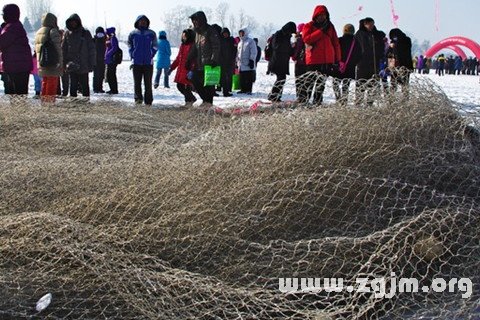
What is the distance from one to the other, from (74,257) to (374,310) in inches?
48.7

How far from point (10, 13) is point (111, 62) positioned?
5.57 meters

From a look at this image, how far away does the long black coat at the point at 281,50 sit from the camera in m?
11.2

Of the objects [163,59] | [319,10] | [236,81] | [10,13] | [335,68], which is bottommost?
[236,81]

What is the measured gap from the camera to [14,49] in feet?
23.6

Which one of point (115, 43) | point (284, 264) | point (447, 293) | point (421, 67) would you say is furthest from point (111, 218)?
point (421, 67)

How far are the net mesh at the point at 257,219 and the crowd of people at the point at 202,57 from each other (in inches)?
26.6

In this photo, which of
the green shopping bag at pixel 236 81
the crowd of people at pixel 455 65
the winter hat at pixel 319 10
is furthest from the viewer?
the crowd of people at pixel 455 65

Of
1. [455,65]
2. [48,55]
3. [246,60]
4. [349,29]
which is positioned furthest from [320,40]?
[455,65]

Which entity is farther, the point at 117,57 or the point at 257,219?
the point at 117,57

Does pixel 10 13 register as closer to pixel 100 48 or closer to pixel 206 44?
pixel 206 44

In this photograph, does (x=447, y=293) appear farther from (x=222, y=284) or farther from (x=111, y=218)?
(x=111, y=218)

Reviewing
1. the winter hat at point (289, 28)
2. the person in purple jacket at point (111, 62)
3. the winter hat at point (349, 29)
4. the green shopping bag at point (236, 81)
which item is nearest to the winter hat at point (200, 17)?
the winter hat at point (349, 29)

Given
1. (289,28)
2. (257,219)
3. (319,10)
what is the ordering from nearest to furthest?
(257,219) < (319,10) < (289,28)

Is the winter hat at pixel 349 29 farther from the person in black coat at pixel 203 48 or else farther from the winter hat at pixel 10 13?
the winter hat at pixel 10 13
